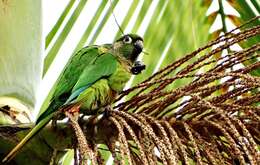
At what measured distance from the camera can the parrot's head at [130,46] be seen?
5.90 feet

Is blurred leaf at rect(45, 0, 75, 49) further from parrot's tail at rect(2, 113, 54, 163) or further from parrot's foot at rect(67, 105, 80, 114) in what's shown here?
parrot's tail at rect(2, 113, 54, 163)

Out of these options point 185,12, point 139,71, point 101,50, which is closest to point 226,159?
point 139,71

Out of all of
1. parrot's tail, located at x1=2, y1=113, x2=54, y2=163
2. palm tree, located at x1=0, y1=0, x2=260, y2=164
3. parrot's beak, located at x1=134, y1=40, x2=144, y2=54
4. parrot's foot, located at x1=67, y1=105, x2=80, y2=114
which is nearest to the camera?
palm tree, located at x1=0, y1=0, x2=260, y2=164

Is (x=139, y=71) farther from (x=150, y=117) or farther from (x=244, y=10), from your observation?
(x=150, y=117)

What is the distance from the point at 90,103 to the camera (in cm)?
140

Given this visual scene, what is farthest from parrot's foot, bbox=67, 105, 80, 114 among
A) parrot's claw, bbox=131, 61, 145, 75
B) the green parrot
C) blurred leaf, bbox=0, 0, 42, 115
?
parrot's claw, bbox=131, 61, 145, 75

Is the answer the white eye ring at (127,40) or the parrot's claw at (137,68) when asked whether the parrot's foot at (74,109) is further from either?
the white eye ring at (127,40)

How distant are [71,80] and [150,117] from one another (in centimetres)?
45

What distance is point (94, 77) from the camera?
4.93 feet

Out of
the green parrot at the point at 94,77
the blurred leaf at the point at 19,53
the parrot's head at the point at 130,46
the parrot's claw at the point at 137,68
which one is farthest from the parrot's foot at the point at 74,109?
the parrot's head at the point at 130,46

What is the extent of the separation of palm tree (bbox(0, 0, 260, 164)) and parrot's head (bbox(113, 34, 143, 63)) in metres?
0.03

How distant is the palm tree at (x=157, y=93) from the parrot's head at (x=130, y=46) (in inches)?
1.1

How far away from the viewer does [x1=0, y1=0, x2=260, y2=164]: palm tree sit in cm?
96

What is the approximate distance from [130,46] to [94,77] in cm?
34
